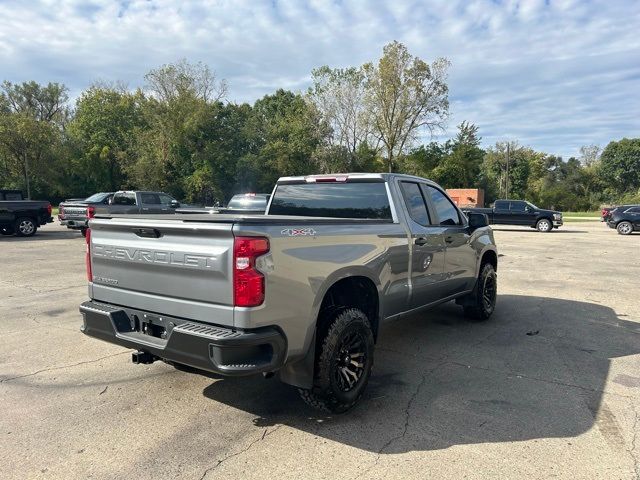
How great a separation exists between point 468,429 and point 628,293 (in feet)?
23.7

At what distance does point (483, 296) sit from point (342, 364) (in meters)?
3.55

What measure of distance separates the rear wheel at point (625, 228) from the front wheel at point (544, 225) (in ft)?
10.5

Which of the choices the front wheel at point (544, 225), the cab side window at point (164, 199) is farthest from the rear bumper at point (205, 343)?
the front wheel at point (544, 225)

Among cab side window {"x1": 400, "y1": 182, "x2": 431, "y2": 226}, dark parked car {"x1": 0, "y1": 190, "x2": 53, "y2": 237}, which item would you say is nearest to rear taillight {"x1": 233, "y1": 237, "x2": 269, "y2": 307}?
cab side window {"x1": 400, "y1": 182, "x2": 431, "y2": 226}

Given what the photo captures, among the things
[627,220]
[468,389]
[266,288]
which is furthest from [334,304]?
[627,220]

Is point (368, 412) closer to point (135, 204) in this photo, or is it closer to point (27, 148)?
point (135, 204)

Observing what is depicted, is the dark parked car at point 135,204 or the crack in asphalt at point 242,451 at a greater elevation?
the dark parked car at point 135,204

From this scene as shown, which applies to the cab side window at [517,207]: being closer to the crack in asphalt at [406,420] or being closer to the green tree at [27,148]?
the crack in asphalt at [406,420]

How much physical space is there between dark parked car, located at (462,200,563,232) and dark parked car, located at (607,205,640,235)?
2618 millimetres

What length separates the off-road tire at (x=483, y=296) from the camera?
→ 6.43 metres

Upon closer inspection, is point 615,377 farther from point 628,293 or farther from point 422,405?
point 628,293

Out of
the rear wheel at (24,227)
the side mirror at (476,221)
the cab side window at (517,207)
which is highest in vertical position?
the side mirror at (476,221)

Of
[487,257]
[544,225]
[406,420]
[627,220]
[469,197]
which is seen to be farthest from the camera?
[469,197]

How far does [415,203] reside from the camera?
510 centimetres
